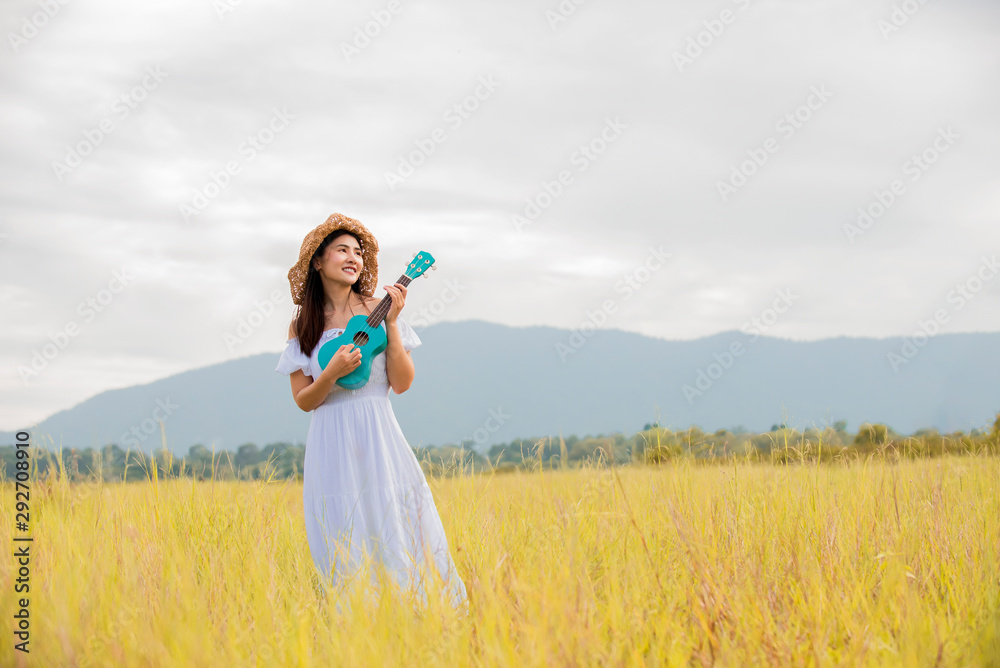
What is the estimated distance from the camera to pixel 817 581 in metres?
3.01

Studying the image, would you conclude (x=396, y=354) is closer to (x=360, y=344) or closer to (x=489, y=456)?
(x=360, y=344)

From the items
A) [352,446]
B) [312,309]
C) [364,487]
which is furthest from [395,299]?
[364,487]

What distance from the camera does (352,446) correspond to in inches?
148

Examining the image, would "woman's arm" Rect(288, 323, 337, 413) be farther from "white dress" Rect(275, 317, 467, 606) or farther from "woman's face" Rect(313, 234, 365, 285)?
"woman's face" Rect(313, 234, 365, 285)

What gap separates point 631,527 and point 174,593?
8.52 ft

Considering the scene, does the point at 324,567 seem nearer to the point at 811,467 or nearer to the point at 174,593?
the point at 174,593

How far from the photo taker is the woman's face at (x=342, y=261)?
399 centimetres

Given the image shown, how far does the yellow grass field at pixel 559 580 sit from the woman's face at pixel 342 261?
5.38 ft

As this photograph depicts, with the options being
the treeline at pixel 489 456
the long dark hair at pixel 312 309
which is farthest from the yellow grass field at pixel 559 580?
the long dark hair at pixel 312 309

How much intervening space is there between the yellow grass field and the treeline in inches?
4.9

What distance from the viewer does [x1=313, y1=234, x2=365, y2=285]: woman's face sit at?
13.1ft

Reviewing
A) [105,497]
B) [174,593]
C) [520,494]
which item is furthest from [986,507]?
[105,497]

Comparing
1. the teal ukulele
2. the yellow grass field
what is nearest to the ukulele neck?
the teal ukulele

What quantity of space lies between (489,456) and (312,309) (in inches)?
60.9
